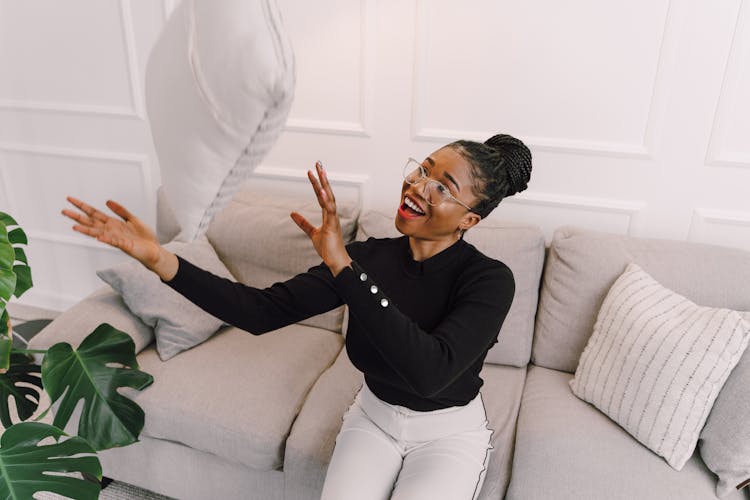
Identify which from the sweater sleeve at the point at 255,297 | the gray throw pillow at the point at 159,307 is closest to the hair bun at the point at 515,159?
the sweater sleeve at the point at 255,297

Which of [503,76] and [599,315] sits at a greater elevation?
[503,76]

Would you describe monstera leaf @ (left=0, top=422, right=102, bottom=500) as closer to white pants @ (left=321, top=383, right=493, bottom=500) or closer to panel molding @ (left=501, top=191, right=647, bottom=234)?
white pants @ (left=321, top=383, right=493, bottom=500)

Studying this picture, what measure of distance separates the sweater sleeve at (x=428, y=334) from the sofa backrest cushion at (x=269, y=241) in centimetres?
84

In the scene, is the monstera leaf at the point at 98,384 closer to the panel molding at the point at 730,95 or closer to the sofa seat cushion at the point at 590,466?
the sofa seat cushion at the point at 590,466

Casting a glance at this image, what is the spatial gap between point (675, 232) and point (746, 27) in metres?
0.66

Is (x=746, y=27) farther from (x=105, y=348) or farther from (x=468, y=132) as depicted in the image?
(x=105, y=348)

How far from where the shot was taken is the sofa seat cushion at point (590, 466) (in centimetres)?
140

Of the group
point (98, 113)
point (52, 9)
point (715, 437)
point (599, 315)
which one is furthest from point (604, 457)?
point (52, 9)

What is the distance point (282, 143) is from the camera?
91.8 inches

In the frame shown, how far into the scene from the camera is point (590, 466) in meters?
1.44

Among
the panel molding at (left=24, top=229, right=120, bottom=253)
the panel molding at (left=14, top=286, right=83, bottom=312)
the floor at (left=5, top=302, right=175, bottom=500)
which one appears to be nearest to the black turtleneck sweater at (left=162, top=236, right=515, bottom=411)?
the floor at (left=5, top=302, right=175, bottom=500)

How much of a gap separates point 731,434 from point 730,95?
1.03 m

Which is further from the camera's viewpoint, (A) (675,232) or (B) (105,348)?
(A) (675,232)

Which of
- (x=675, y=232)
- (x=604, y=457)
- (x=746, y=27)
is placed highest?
(x=746, y=27)
